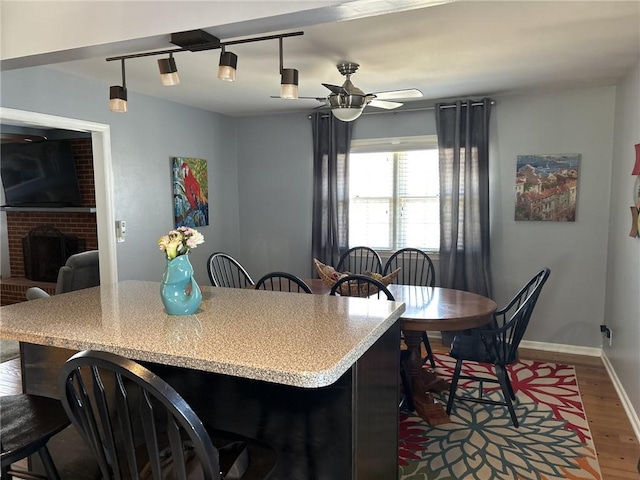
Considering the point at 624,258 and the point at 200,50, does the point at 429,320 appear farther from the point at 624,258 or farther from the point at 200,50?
the point at 200,50

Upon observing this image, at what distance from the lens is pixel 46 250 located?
6.00m

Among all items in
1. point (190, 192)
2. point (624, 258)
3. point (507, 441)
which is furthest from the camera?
point (190, 192)

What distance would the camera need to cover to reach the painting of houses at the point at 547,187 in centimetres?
405

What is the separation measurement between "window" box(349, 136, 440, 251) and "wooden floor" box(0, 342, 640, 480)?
1149 millimetres

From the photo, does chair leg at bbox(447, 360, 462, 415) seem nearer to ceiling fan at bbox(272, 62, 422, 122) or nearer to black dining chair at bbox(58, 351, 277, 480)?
ceiling fan at bbox(272, 62, 422, 122)

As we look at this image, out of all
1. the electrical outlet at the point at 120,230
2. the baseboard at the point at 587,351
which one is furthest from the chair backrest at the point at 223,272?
the baseboard at the point at 587,351

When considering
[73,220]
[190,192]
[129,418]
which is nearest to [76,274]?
[190,192]

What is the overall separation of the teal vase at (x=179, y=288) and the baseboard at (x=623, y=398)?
8.84 ft

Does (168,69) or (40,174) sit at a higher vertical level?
(168,69)

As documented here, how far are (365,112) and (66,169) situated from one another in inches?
144

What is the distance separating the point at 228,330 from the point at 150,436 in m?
0.54

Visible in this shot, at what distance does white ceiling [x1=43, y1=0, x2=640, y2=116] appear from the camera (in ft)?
7.48

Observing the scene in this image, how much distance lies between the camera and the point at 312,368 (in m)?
1.28

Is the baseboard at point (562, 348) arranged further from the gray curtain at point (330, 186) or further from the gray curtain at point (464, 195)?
the gray curtain at point (330, 186)
